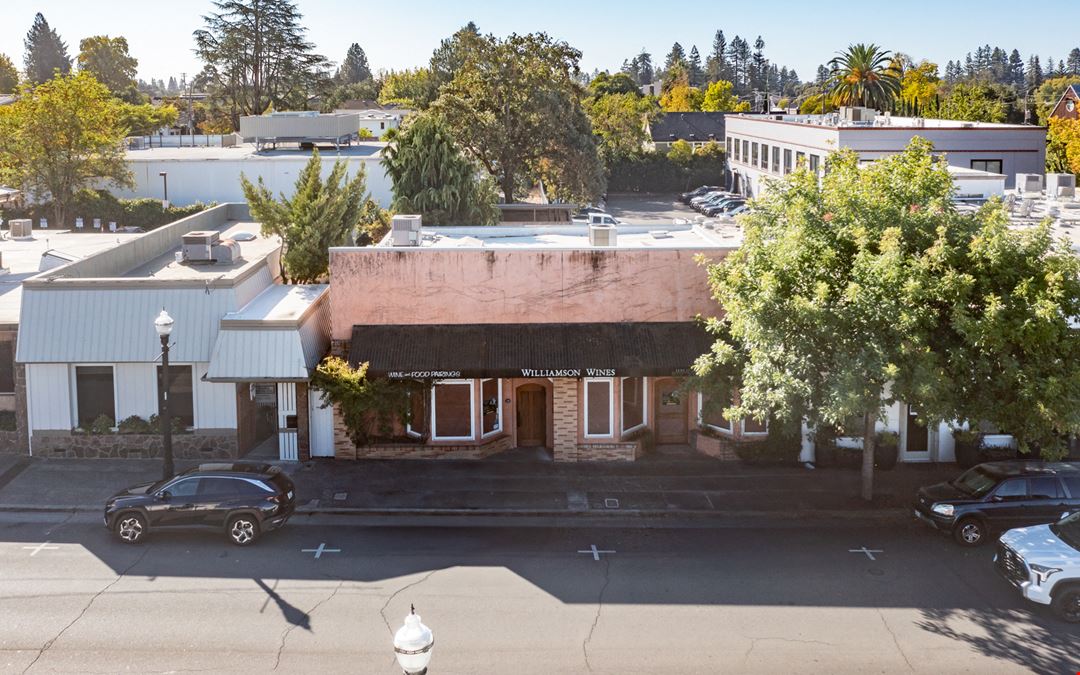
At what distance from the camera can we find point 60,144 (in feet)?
166

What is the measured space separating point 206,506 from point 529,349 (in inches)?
347

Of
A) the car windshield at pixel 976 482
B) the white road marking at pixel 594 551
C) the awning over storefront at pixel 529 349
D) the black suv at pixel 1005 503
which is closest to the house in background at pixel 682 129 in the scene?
the awning over storefront at pixel 529 349

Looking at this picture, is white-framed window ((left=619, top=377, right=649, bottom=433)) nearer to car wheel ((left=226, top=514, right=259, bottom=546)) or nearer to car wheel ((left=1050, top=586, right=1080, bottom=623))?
car wheel ((left=226, top=514, right=259, bottom=546))

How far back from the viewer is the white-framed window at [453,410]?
27797mm

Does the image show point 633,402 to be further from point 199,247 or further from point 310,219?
point 199,247

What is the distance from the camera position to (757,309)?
70.6ft

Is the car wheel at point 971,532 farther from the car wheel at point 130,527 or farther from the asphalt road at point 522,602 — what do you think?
the car wheel at point 130,527

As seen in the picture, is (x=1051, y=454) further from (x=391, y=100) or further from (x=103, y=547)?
(x=391, y=100)

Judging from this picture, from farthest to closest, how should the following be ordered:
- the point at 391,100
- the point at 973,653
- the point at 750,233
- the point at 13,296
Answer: the point at 391,100 → the point at 13,296 → the point at 750,233 → the point at 973,653

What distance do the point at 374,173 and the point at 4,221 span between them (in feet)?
56.1

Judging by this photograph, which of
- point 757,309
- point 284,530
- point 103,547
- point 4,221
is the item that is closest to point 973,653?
point 757,309

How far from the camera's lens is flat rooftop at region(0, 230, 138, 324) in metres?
29.9

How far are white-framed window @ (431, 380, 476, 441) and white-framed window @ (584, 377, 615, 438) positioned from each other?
9.61ft

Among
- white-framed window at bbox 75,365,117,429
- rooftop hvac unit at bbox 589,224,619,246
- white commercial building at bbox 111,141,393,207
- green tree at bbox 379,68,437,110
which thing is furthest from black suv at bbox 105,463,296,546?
green tree at bbox 379,68,437,110
